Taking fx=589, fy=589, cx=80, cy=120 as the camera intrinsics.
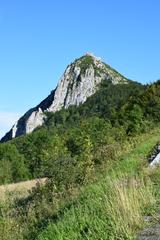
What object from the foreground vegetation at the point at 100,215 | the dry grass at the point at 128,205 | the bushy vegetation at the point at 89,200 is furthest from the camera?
the bushy vegetation at the point at 89,200

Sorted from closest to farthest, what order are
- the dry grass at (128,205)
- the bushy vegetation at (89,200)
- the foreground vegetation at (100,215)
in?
the dry grass at (128,205) < the foreground vegetation at (100,215) < the bushy vegetation at (89,200)

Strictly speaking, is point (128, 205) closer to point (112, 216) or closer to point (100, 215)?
point (112, 216)

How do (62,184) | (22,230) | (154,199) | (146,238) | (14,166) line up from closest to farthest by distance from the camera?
(146,238)
(154,199)
(22,230)
(62,184)
(14,166)

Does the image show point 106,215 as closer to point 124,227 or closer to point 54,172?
point 124,227

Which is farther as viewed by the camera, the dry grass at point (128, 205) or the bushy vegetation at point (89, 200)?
the bushy vegetation at point (89, 200)

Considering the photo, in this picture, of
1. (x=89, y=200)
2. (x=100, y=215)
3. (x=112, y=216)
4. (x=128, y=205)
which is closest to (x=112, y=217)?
(x=112, y=216)

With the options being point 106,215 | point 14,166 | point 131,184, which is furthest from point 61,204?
point 14,166

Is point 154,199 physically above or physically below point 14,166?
below

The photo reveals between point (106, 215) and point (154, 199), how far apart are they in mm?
1021

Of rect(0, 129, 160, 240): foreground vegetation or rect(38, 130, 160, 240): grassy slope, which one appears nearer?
rect(38, 130, 160, 240): grassy slope

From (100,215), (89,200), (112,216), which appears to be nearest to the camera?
(112,216)

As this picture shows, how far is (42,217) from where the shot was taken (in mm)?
13023

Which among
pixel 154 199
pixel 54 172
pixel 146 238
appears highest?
pixel 54 172

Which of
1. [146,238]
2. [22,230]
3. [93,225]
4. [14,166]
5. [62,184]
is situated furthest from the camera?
[14,166]
